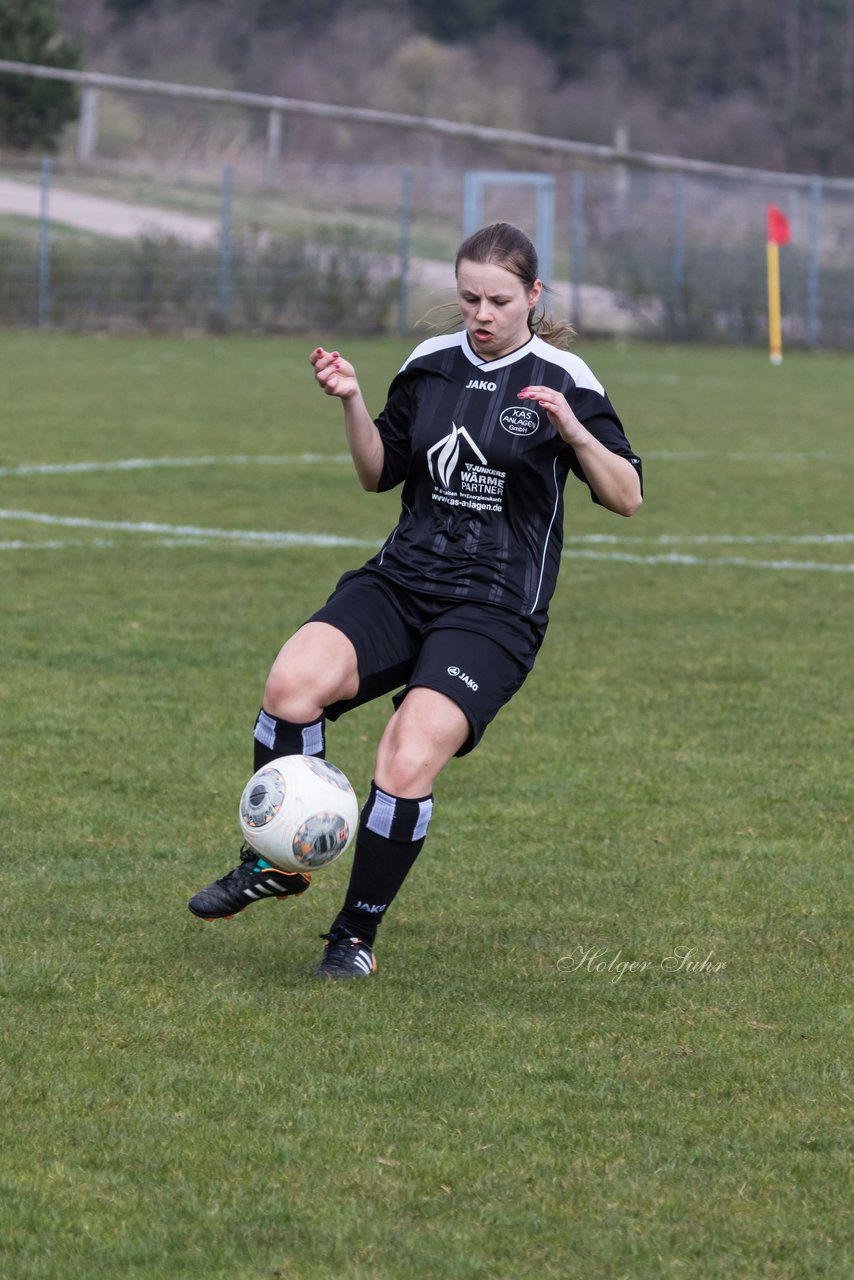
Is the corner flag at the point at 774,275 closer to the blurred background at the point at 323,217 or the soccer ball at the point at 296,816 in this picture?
the blurred background at the point at 323,217

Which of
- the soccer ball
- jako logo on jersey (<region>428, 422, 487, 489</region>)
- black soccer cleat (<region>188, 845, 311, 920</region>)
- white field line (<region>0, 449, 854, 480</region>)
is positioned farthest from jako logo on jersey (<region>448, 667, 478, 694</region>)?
white field line (<region>0, 449, 854, 480</region>)

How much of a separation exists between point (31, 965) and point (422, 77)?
60.4 metres

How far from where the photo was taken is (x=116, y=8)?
67312 mm

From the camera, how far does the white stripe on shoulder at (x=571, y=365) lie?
5094mm

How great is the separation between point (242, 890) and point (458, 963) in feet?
1.84

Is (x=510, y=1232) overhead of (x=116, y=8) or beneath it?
beneath

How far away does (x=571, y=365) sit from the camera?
512cm

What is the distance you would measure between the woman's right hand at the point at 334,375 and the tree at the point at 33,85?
106 ft

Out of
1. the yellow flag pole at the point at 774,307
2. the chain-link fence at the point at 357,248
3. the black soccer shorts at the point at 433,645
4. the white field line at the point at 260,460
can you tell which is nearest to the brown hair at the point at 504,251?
the black soccer shorts at the point at 433,645

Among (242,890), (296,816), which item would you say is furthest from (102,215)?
(296,816)

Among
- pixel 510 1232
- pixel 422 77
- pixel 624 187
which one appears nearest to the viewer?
pixel 510 1232

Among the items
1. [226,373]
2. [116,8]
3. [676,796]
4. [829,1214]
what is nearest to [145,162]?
[226,373]

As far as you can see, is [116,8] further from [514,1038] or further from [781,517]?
[514,1038]

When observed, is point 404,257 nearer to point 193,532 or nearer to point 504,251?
point 193,532
